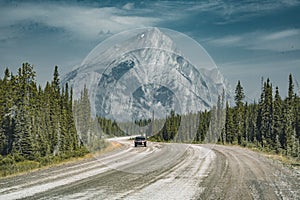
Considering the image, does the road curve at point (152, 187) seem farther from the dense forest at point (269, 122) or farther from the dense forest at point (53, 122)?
the dense forest at point (269, 122)

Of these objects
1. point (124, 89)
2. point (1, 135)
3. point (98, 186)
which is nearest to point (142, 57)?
point (124, 89)

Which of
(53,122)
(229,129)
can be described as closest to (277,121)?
(229,129)

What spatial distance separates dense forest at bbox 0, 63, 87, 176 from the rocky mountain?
2301cm

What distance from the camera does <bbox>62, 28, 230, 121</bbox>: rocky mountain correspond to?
13750 mm

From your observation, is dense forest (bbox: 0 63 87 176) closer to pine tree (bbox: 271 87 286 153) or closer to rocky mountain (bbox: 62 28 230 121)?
rocky mountain (bbox: 62 28 230 121)

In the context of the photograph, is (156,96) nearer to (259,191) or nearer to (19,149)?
(259,191)

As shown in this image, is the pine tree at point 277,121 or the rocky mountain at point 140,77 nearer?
the rocky mountain at point 140,77

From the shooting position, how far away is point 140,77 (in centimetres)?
1511

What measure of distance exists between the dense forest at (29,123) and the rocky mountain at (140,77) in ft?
75.5

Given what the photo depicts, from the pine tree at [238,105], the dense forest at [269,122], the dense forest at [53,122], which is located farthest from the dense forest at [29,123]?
the pine tree at [238,105]

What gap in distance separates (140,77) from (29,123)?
30.6 m

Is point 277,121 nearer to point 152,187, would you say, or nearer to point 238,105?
point 238,105

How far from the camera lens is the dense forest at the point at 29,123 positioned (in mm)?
39406

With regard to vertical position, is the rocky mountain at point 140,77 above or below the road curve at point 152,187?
above
